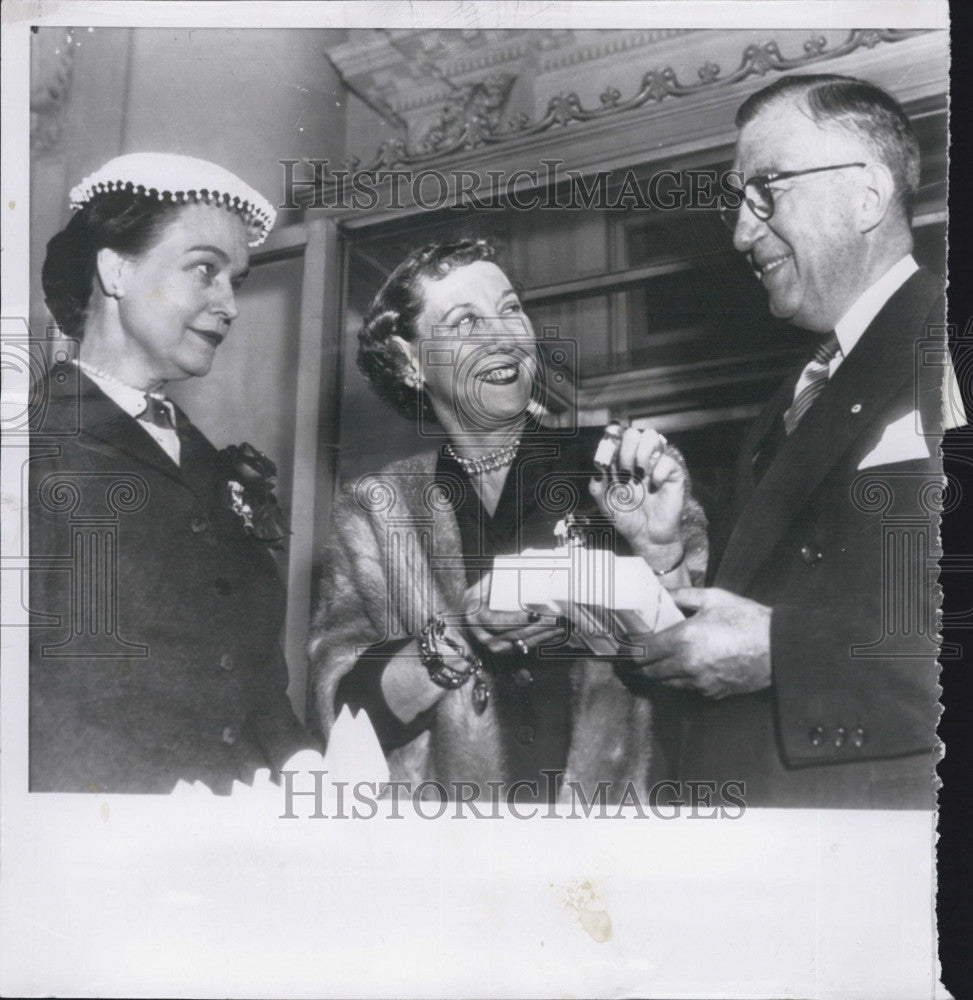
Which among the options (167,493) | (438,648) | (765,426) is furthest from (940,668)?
(167,493)

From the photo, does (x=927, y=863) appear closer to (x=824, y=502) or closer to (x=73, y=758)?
(x=824, y=502)

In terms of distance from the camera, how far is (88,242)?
10.7ft

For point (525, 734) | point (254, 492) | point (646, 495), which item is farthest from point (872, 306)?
point (254, 492)

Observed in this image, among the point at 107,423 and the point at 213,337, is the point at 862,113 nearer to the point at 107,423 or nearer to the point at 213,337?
the point at 213,337

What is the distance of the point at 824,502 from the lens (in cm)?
301

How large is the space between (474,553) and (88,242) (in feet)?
4.80

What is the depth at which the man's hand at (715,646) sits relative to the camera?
3.01 m

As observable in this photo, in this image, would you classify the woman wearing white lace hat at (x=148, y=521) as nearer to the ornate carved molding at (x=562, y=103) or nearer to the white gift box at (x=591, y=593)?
the ornate carved molding at (x=562, y=103)

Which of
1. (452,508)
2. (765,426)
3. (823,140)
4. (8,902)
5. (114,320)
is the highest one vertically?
(823,140)

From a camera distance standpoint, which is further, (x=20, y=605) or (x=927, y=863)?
(x=20, y=605)

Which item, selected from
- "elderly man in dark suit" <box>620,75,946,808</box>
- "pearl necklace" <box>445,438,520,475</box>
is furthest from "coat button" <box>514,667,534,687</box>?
"pearl necklace" <box>445,438,520,475</box>

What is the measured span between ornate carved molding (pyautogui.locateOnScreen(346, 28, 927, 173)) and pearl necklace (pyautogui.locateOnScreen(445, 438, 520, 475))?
853 mm

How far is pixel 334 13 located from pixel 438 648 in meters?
1.88

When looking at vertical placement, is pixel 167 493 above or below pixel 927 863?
above
